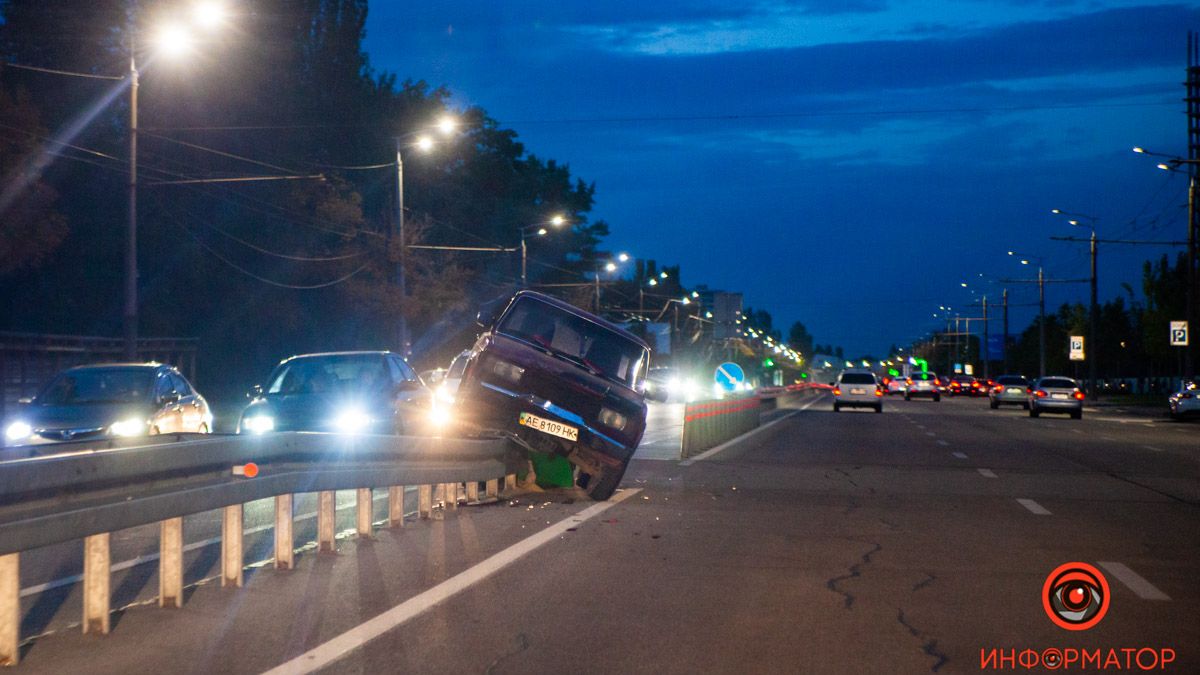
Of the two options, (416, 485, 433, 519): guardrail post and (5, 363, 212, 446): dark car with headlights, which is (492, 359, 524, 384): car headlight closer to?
(416, 485, 433, 519): guardrail post

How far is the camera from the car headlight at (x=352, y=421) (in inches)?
724

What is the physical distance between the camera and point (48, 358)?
38.8 metres

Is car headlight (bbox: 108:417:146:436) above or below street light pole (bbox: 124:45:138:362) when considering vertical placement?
below

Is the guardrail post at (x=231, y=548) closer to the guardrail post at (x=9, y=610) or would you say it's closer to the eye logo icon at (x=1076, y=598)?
the guardrail post at (x=9, y=610)

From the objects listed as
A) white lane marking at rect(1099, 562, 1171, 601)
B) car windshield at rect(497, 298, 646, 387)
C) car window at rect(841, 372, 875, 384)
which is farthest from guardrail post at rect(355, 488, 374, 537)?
car window at rect(841, 372, 875, 384)

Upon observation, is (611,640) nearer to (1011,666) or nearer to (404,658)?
(404,658)

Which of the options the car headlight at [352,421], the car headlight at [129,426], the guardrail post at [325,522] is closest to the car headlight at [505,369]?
the guardrail post at [325,522]

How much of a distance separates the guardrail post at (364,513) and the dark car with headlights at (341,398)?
6197 millimetres

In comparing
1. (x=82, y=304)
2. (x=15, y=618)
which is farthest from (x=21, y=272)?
(x=15, y=618)

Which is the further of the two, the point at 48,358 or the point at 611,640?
the point at 48,358

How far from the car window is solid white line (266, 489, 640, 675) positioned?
146ft

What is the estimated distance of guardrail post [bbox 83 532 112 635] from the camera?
7.49 meters

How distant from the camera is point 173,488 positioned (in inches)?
333

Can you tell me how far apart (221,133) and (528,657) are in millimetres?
46405
